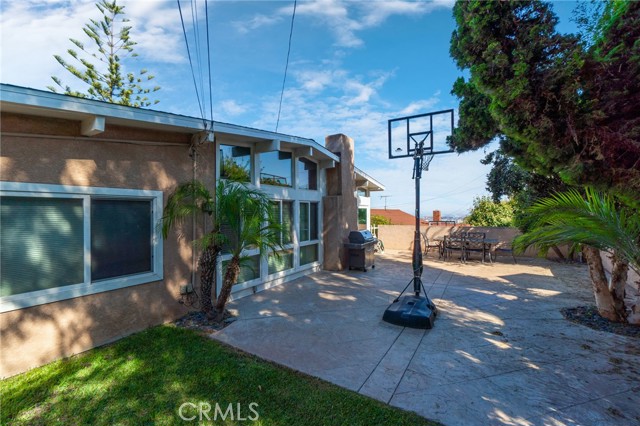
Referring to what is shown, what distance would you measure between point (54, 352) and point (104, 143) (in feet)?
9.77

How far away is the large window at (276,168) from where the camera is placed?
7262 mm

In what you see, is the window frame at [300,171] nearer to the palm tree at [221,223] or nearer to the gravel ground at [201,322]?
the palm tree at [221,223]

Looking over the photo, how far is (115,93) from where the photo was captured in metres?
18.5

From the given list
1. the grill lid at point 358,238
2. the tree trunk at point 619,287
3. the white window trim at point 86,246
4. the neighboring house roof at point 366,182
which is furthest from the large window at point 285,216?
the tree trunk at point 619,287

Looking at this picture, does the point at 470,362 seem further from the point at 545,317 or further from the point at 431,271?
the point at 431,271

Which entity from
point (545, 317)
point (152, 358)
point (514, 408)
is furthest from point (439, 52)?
point (152, 358)

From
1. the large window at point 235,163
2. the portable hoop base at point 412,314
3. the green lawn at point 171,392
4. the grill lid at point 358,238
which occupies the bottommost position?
the green lawn at point 171,392

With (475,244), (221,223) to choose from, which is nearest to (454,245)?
(475,244)

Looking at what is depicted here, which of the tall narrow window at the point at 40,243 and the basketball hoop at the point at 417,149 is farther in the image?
the basketball hoop at the point at 417,149

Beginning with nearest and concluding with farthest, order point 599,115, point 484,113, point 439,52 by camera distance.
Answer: point 599,115 < point 484,113 < point 439,52

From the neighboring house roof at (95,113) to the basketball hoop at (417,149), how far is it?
11.4 feet

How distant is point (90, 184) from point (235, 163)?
296 cm

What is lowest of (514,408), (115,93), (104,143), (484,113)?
(514,408)

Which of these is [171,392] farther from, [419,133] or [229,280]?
[419,133]
